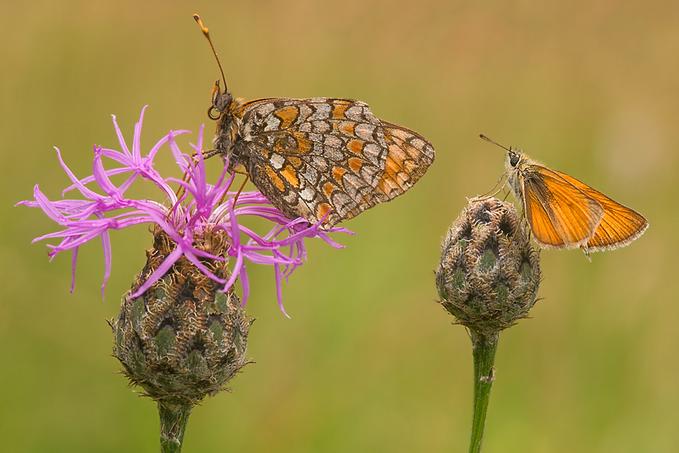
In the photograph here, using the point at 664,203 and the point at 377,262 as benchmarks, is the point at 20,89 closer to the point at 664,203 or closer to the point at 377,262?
the point at 377,262

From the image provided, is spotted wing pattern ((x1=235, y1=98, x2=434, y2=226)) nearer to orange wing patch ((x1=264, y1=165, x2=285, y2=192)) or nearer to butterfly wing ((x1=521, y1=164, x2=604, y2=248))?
orange wing patch ((x1=264, y1=165, x2=285, y2=192))

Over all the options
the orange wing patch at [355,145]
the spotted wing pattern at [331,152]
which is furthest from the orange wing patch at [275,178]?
the orange wing patch at [355,145]

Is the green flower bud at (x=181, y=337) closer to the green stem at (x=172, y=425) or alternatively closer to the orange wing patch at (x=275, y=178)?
the green stem at (x=172, y=425)

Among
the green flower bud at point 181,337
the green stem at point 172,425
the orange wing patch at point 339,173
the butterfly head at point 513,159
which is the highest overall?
the butterfly head at point 513,159

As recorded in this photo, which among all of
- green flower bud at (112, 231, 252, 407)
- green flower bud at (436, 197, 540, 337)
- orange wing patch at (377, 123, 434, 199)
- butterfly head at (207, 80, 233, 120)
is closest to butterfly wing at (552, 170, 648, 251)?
green flower bud at (436, 197, 540, 337)

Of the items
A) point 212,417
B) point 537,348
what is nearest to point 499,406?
point 537,348
